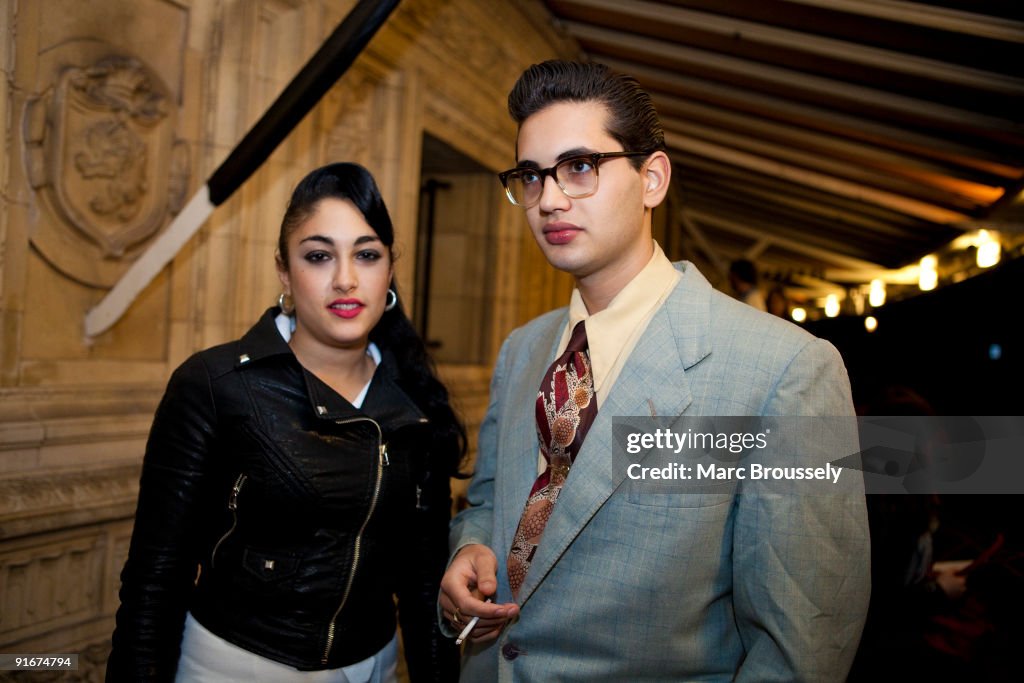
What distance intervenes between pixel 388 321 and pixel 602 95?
3.22ft

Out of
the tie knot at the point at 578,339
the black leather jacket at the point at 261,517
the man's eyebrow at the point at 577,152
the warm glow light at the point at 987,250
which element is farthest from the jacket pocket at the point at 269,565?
the warm glow light at the point at 987,250

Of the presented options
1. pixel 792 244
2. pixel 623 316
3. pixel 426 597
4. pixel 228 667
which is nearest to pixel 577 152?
pixel 623 316

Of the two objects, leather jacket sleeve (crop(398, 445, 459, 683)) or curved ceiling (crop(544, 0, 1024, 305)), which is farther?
curved ceiling (crop(544, 0, 1024, 305))

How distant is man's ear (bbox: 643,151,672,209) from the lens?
164 cm

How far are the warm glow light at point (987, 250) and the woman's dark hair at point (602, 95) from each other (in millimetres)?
5674

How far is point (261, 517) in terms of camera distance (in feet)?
5.98

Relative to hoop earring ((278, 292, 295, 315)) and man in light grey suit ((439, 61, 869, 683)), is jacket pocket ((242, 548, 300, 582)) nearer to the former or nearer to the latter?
man in light grey suit ((439, 61, 869, 683))

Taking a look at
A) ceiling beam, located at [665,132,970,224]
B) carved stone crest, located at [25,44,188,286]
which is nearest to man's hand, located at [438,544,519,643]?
carved stone crest, located at [25,44,188,286]

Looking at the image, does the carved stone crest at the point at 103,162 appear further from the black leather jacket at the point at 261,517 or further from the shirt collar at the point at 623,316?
the shirt collar at the point at 623,316

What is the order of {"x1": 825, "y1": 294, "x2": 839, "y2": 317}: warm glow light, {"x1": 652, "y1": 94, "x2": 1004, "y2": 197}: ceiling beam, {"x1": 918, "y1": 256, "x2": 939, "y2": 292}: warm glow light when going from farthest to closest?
{"x1": 825, "y1": 294, "x2": 839, "y2": 317}: warm glow light < {"x1": 918, "y1": 256, "x2": 939, "y2": 292}: warm glow light < {"x1": 652, "y1": 94, "x2": 1004, "y2": 197}: ceiling beam

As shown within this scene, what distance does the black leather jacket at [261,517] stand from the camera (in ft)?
5.77

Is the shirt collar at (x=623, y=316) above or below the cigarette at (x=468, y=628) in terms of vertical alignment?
above

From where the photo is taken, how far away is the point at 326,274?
1932mm

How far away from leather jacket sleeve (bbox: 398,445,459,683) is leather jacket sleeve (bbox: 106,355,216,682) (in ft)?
1.83
